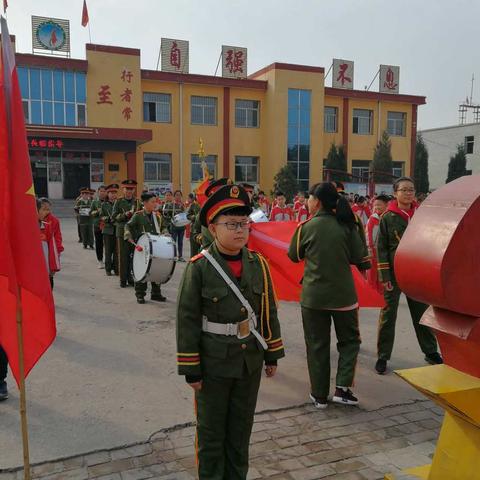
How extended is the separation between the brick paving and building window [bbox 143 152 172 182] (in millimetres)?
30283

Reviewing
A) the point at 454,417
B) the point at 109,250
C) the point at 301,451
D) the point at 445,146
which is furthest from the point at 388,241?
the point at 445,146

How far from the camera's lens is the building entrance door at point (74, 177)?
1232 inches

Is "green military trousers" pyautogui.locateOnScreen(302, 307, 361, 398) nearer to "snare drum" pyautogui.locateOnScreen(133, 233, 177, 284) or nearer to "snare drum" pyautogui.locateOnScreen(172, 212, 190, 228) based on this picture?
"snare drum" pyautogui.locateOnScreen(133, 233, 177, 284)

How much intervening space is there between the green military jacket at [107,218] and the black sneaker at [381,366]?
6767mm

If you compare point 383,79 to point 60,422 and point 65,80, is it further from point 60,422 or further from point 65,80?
point 60,422

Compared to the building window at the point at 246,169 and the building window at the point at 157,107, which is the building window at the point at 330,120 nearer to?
the building window at the point at 246,169

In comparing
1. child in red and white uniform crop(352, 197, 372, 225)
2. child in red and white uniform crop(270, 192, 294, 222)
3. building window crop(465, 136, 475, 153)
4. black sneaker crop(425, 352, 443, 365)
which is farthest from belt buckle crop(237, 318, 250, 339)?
building window crop(465, 136, 475, 153)

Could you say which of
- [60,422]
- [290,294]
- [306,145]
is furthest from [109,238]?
[306,145]

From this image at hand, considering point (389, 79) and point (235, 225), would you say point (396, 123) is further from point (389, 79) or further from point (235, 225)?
point (235, 225)

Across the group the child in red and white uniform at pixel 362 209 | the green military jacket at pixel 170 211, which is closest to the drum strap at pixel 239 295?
the green military jacket at pixel 170 211

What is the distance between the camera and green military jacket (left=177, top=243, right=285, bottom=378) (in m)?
2.91

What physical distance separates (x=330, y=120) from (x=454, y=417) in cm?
3709

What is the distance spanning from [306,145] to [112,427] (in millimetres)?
34052

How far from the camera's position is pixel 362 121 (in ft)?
128
